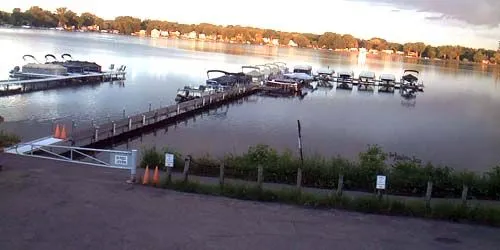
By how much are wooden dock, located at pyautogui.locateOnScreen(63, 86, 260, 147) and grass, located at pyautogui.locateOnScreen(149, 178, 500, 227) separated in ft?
37.5

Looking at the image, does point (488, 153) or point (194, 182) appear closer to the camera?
point (194, 182)

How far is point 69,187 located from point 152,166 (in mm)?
4633

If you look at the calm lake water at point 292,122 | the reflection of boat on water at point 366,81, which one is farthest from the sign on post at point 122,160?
the reflection of boat on water at point 366,81

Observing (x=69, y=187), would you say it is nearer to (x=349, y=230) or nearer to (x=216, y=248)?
(x=216, y=248)

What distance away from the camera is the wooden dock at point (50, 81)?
42656 mm

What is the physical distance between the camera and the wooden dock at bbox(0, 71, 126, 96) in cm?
4266

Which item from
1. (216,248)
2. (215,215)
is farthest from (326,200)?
(216,248)

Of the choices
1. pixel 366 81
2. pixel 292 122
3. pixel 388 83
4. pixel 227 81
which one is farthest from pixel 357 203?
pixel 366 81

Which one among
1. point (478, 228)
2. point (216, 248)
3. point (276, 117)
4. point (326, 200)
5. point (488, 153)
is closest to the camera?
point (216, 248)

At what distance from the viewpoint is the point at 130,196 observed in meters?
11.4

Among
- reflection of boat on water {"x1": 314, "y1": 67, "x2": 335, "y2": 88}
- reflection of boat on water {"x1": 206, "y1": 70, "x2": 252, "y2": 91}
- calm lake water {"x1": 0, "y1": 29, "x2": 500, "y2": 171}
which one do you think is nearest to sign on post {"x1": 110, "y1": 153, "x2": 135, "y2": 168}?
calm lake water {"x1": 0, "y1": 29, "x2": 500, "y2": 171}

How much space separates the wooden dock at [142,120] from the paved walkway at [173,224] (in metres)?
11.3

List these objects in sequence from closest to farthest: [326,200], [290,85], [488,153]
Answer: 1. [326,200]
2. [488,153]
3. [290,85]

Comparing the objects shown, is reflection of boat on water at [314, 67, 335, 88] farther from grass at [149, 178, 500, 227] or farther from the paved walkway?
the paved walkway
